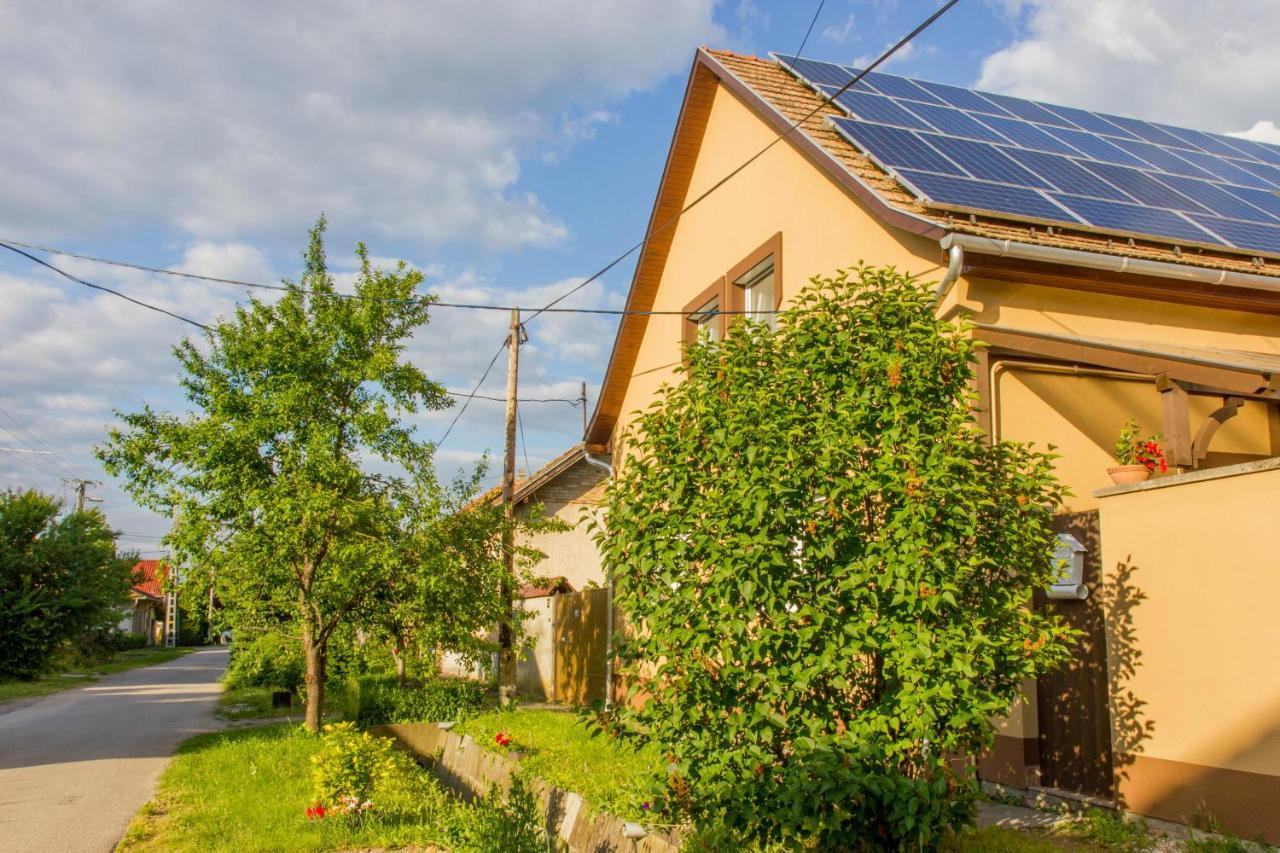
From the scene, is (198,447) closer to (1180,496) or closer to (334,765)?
(334,765)

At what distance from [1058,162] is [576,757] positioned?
8307 mm

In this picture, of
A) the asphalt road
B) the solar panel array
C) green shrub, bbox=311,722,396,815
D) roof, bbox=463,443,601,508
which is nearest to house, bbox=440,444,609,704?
roof, bbox=463,443,601,508

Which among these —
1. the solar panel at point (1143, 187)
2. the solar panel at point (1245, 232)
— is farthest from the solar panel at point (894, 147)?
the solar panel at point (1245, 232)

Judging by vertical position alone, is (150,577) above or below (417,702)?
above

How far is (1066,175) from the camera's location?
10383 millimetres

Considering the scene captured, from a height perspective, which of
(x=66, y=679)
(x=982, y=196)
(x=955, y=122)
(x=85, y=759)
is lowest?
(x=66, y=679)

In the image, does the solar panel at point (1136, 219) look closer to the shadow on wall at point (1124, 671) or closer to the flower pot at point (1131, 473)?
the flower pot at point (1131, 473)

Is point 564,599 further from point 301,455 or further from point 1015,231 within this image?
point 1015,231

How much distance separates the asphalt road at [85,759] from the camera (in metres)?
8.46

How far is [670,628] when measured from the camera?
5.25m

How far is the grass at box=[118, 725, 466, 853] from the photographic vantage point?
25.8 ft

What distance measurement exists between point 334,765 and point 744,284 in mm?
7409

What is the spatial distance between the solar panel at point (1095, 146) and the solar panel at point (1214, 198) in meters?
0.56

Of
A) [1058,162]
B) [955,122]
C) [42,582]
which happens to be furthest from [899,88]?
[42,582]
